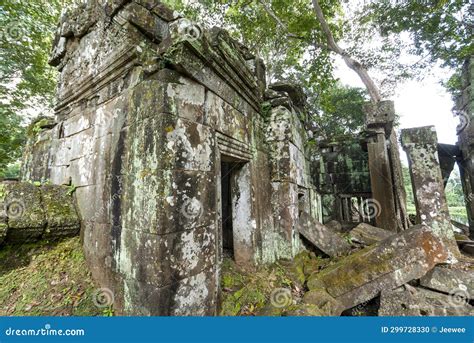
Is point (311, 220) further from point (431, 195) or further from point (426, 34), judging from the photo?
point (426, 34)

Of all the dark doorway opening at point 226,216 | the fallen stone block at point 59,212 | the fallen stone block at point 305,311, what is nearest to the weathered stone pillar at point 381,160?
the dark doorway opening at point 226,216

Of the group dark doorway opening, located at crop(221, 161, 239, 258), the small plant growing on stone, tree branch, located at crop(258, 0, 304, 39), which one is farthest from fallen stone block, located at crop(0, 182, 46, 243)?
tree branch, located at crop(258, 0, 304, 39)

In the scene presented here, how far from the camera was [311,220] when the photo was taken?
451 cm

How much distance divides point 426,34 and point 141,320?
13.4 m

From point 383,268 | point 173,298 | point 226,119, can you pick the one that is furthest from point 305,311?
point 226,119

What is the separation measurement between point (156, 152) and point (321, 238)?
3.86m

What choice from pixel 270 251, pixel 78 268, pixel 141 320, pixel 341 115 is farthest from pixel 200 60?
pixel 341 115

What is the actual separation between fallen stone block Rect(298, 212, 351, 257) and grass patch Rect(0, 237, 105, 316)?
3602mm

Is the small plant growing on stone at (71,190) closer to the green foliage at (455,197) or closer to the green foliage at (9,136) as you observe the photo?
the green foliage at (9,136)

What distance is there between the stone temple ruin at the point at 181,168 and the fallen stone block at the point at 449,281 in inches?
1.6

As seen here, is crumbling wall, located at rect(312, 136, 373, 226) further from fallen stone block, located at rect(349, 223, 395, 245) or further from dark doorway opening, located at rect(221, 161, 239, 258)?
dark doorway opening, located at rect(221, 161, 239, 258)

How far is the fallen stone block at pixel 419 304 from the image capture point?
265 centimetres

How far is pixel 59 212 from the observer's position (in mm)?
2812

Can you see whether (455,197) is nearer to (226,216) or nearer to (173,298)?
(226,216)
